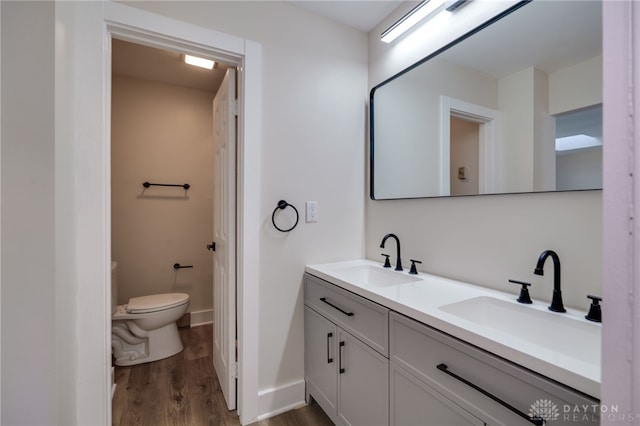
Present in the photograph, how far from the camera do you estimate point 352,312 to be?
1.36 m

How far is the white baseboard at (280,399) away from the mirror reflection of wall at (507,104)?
1337 millimetres

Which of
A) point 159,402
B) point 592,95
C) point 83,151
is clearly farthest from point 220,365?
point 592,95

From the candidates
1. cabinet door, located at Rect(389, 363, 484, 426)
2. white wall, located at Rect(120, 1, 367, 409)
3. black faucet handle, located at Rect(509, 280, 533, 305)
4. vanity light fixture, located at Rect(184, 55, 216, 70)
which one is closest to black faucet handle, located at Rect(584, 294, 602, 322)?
black faucet handle, located at Rect(509, 280, 533, 305)

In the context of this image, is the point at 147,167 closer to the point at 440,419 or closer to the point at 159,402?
the point at 159,402

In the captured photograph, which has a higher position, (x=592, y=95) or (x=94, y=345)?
(x=592, y=95)

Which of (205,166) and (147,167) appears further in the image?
(205,166)

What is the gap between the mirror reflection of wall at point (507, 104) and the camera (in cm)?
104

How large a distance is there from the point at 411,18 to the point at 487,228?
1210 mm

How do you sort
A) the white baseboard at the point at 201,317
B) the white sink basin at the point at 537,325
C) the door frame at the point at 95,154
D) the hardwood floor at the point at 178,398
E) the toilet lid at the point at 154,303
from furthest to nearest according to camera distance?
the white baseboard at the point at 201,317
the toilet lid at the point at 154,303
the hardwood floor at the point at 178,398
the door frame at the point at 95,154
the white sink basin at the point at 537,325

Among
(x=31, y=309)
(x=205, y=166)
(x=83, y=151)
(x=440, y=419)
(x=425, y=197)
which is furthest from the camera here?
(x=205, y=166)

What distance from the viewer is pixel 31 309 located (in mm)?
799

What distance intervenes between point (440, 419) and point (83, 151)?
174cm

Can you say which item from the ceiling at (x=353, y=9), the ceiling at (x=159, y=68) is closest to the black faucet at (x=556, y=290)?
the ceiling at (x=353, y=9)

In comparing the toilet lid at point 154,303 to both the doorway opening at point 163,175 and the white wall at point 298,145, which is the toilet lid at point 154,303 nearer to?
the doorway opening at point 163,175
